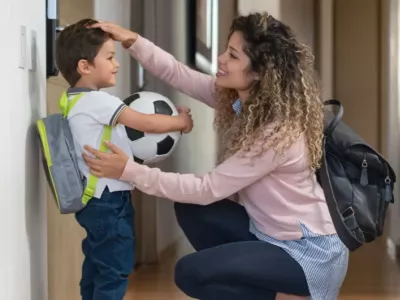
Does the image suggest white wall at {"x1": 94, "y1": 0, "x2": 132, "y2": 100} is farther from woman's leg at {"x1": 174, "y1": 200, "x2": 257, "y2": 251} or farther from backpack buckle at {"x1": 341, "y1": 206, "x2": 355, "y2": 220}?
backpack buckle at {"x1": 341, "y1": 206, "x2": 355, "y2": 220}

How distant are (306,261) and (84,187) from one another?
61cm

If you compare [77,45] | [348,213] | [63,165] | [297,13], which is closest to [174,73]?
[77,45]

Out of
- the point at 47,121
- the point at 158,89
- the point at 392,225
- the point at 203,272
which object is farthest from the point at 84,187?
the point at 392,225

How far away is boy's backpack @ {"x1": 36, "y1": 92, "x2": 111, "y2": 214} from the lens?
5.18 ft

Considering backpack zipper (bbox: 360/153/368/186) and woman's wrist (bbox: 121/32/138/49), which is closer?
backpack zipper (bbox: 360/153/368/186)

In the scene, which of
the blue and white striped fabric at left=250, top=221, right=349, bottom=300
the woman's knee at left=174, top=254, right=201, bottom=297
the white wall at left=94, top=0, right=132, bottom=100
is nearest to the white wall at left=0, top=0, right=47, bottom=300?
the woman's knee at left=174, top=254, right=201, bottom=297

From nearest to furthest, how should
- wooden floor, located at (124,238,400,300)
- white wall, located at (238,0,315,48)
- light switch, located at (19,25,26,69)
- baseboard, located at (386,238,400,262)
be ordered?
light switch, located at (19,25,26,69) → wooden floor, located at (124,238,400,300) → baseboard, located at (386,238,400,262) → white wall, located at (238,0,315,48)

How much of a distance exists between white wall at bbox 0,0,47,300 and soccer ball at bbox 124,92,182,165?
0.81 ft

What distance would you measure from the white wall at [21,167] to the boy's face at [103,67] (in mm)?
157

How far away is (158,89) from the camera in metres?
3.52

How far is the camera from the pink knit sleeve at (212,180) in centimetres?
170

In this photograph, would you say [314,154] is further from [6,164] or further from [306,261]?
[6,164]

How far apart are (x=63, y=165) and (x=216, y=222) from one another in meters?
0.53

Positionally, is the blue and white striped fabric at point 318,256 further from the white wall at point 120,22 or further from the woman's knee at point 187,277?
the white wall at point 120,22
